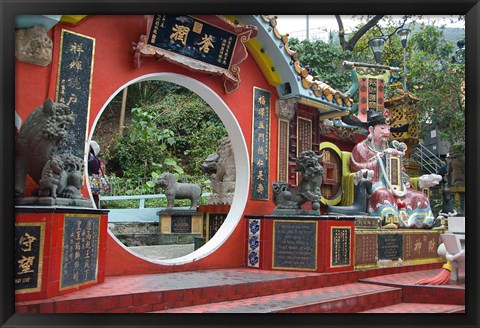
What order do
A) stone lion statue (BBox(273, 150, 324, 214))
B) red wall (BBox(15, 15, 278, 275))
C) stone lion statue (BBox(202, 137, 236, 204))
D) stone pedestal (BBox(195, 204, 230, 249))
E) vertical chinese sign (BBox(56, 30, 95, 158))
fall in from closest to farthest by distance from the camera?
red wall (BBox(15, 15, 278, 275)) → vertical chinese sign (BBox(56, 30, 95, 158)) → stone lion statue (BBox(273, 150, 324, 214)) → stone pedestal (BBox(195, 204, 230, 249)) → stone lion statue (BBox(202, 137, 236, 204))

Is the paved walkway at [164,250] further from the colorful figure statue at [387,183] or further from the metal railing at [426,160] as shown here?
the metal railing at [426,160]

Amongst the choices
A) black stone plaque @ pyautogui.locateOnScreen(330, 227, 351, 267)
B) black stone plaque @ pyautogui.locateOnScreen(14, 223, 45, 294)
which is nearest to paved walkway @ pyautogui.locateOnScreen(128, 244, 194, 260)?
black stone plaque @ pyautogui.locateOnScreen(330, 227, 351, 267)

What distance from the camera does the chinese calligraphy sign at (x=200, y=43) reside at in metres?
6.76

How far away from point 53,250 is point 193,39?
4.04 metres

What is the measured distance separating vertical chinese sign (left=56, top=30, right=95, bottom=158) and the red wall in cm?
8

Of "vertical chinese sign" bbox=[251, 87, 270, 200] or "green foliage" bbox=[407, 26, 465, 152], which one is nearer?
"vertical chinese sign" bbox=[251, 87, 270, 200]

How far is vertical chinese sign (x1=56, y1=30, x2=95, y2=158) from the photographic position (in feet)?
19.2

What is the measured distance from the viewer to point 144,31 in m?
6.86

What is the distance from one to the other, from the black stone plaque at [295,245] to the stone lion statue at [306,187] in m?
0.32

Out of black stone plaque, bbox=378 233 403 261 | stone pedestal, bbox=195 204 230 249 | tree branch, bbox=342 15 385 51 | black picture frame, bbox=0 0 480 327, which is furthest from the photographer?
tree branch, bbox=342 15 385 51

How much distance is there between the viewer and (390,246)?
8.81 metres

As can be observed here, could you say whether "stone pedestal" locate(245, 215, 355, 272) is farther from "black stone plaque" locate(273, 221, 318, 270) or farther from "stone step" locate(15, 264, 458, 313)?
"stone step" locate(15, 264, 458, 313)

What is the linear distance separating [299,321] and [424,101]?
28.4 feet
